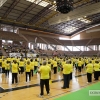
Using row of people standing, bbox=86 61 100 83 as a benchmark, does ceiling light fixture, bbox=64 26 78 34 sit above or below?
above

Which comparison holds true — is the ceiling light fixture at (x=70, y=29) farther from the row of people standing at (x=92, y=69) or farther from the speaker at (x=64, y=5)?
the speaker at (x=64, y=5)

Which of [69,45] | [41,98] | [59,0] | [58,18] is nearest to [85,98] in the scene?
[41,98]

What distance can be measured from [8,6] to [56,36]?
23.0m

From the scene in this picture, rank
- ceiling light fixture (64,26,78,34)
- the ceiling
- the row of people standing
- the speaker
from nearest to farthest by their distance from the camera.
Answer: the speaker, the row of people standing, the ceiling, ceiling light fixture (64,26,78,34)

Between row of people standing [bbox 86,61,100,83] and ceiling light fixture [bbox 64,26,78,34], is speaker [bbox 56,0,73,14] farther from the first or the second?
ceiling light fixture [bbox 64,26,78,34]

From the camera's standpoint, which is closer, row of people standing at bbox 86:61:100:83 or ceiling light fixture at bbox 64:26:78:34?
row of people standing at bbox 86:61:100:83

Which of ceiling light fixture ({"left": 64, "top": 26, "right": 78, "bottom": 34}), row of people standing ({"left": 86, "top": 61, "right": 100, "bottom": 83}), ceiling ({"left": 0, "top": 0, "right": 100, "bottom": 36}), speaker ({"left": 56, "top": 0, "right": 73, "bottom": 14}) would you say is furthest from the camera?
ceiling light fixture ({"left": 64, "top": 26, "right": 78, "bottom": 34})

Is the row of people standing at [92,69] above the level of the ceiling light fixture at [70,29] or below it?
below

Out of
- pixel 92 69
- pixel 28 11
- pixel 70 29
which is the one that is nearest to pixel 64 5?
pixel 92 69

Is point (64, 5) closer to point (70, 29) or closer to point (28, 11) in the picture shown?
point (28, 11)

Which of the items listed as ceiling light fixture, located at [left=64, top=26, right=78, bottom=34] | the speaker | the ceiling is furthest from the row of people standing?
ceiling light fixture, located at [left=64, top=26, right=78, bottom=34]

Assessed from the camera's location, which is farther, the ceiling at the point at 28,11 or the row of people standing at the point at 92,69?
the ceiling at the point at 28,11

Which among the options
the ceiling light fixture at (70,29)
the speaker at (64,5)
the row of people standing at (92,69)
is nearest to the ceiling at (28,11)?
the ceiling light fixture at (70,29)

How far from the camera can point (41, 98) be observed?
24.1 ft
